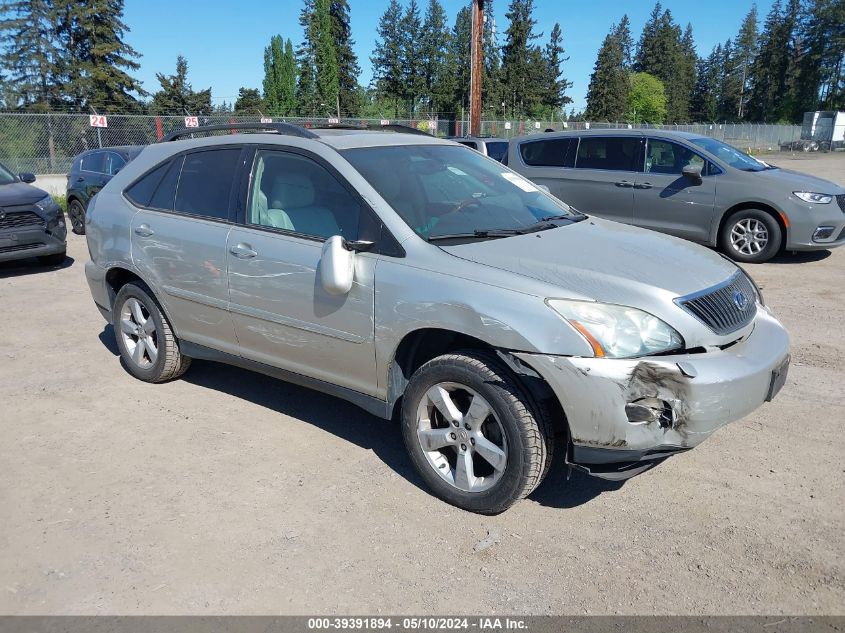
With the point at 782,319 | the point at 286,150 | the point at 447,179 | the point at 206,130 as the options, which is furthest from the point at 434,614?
the point at 782,319

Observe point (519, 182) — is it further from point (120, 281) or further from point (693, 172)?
point (693, 172)

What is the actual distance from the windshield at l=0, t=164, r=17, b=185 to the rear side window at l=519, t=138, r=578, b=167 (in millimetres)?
7623

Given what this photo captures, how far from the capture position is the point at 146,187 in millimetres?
5035

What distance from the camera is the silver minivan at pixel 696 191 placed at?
8.85 m

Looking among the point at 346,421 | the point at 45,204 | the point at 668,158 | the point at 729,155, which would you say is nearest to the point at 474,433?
the point at 346,421

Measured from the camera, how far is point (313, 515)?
11.3 ft

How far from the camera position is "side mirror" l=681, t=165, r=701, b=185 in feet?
30.0

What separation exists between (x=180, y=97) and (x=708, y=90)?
324ft

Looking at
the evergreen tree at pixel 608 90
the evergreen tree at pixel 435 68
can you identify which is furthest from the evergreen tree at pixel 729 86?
the evergreen tree at pixel 435 68

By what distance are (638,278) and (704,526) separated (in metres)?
1.22

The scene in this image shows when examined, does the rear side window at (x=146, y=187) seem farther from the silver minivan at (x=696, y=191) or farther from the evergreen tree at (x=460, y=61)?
the evergreen tree at (x=460, y=61)

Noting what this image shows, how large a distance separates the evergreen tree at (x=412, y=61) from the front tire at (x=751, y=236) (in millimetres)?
74370

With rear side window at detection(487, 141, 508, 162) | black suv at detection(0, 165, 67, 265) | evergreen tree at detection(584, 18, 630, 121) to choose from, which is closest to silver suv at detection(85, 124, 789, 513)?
black suv at detection(0, 165, 67, 265)

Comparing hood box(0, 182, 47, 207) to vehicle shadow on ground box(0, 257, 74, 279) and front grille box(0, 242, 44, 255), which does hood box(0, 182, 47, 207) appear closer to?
front grille box(0, 242, 44, 255)
